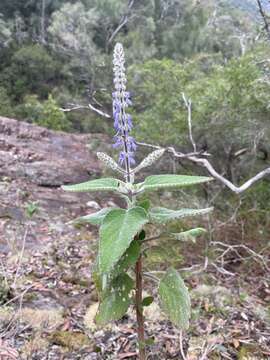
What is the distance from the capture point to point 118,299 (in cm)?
154

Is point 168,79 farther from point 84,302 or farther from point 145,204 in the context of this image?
point 145,204

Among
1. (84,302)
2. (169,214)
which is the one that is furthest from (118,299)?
(84,302)

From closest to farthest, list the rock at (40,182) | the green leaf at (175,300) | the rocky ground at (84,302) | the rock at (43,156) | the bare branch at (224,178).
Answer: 1. the green leaf at (175,300)
2. the rocky ground at (84,302)
3. the bare branch at (224,178)
4. the rock at (40,182)
5. the rock at (43,156)

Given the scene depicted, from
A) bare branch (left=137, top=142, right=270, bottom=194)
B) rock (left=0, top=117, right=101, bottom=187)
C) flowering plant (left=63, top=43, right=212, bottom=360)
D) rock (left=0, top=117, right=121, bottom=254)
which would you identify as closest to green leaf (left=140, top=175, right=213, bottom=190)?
flowering plant (left=63, top=43, right=212, bottom=360)

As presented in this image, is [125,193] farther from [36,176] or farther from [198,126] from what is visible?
[36,176]

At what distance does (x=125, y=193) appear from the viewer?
1.50 m

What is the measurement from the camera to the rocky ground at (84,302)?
8.57 feet

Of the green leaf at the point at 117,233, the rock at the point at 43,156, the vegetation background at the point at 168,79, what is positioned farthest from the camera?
the rock at the point at 43,156

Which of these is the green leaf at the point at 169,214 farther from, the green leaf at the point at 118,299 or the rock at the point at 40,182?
the rock at the point at 40,182

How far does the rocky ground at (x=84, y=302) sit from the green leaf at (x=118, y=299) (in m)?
0.83

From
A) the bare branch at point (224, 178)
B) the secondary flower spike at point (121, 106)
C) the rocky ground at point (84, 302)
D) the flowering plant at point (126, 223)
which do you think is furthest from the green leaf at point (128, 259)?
the bare branch at point (224, 178)

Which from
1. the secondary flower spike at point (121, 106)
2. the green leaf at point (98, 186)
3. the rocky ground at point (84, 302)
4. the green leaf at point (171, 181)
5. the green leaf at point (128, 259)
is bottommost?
the rocky ground at point (84, 302)

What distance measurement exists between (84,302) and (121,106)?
7.49 feet

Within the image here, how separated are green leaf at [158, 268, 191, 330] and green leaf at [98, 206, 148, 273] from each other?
0.31 meters
